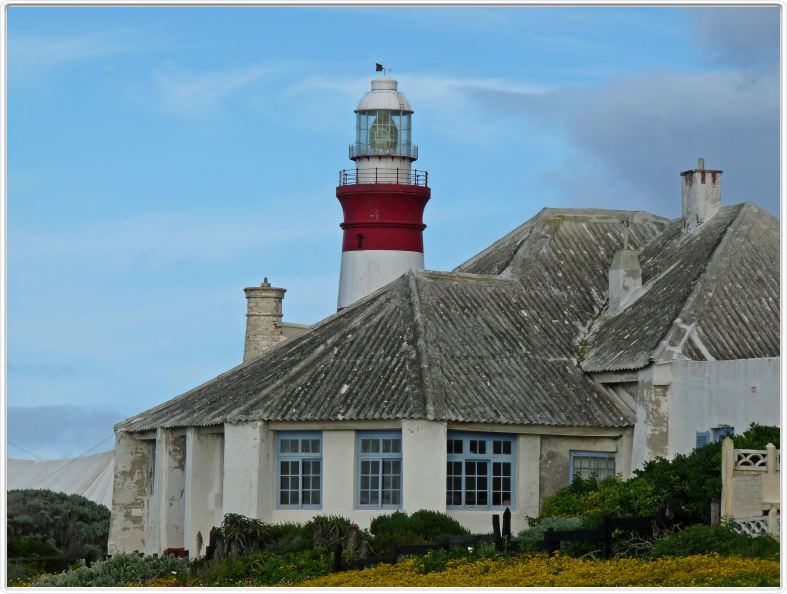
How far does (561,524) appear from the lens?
105 feet

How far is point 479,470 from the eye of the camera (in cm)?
3716

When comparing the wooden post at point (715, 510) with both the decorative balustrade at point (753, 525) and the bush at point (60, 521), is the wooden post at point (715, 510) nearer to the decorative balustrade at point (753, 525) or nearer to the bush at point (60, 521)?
the decorative balustrade at point (753, 525)

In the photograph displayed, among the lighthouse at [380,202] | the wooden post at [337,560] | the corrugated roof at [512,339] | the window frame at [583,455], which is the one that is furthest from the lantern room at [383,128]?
the wooden post at [337,560]

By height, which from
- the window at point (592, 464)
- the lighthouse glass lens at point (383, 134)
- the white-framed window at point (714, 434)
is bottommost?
the window at point (592, 464)

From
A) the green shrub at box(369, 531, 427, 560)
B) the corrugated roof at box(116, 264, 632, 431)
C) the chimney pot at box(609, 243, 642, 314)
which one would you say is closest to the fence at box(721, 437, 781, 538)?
the green shrub at box(369, 531, 427, 560)

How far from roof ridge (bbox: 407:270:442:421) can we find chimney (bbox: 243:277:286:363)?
11526 millimetres

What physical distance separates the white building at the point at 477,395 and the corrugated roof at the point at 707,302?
0.05 meters

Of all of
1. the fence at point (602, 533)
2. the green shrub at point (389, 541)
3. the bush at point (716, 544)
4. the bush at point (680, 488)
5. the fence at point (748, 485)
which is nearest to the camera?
the bush at point (716, 544)

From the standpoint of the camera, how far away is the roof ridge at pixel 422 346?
36.1 m

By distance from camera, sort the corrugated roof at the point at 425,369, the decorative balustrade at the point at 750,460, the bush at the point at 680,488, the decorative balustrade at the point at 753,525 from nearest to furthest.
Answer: the decorative balustrade at the point at 753,525, the decorative balustrade at the point at 750,460, the bush at the point at 680,488, the corrugated roof at the point at 425,369

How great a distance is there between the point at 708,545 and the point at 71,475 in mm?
31536

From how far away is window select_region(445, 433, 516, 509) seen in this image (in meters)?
36.8

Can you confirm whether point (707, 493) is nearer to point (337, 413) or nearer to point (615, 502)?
point (615, 502)

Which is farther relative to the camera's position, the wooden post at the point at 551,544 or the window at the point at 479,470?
the window at the point at 479,470
